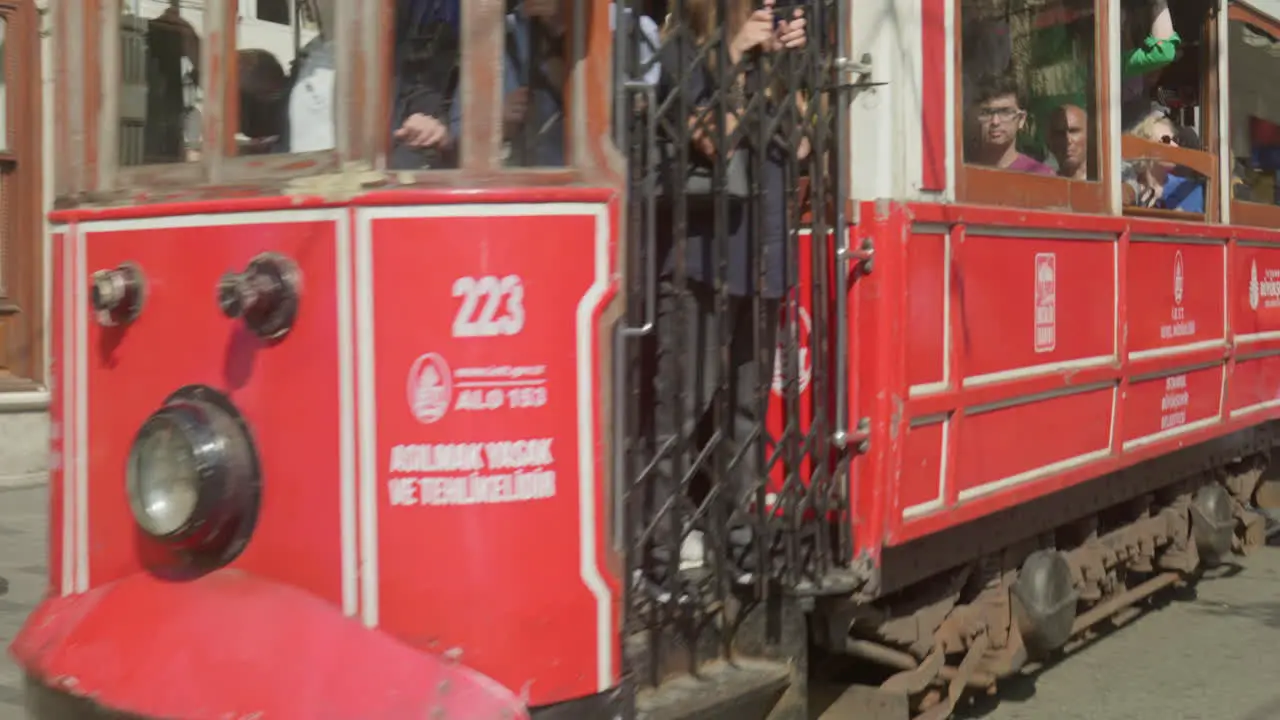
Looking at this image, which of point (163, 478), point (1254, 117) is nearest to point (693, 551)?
point (163, 478)

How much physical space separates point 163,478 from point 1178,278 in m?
4.21

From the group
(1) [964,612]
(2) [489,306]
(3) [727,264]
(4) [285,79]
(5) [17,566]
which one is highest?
(4) [285,79]

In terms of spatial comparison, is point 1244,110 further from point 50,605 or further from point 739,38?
point 50,605

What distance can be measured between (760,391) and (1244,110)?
4.28 m

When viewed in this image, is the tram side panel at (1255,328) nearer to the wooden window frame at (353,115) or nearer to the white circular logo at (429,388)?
the wooden window frame at (353,115)

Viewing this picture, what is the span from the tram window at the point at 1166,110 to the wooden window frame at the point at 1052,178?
158 mm

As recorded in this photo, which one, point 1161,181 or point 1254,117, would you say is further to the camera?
point 1254,117

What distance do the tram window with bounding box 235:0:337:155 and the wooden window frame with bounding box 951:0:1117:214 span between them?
6.37ft

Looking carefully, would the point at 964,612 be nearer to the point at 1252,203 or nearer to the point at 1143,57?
the point at 1143,57

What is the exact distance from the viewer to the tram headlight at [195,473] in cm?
313

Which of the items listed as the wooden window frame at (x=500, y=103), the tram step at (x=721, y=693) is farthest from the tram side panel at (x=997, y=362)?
the wooden window frame at (x=500, y=103)

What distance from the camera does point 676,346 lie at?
3588 mm

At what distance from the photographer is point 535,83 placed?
10.5 ft

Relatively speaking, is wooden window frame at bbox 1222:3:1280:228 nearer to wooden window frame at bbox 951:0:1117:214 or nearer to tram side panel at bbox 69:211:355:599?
wooden window frame at bbox 951:0:1117:214
